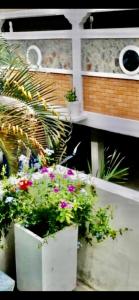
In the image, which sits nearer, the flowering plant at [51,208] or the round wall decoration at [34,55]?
the flowering plant at [51,208]

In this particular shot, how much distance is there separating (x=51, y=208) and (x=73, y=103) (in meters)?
5.65

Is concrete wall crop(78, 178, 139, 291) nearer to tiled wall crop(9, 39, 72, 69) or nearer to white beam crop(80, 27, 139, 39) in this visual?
white beam crop(80, 27, 139, 39)

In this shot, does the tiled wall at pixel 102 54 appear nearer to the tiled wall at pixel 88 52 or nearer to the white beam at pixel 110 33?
the tiled wall at pixel 88 52

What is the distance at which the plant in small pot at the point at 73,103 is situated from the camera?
857 cm

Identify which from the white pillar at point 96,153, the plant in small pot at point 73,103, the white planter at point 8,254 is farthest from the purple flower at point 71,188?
the white pillar at point 96,153

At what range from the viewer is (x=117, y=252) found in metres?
3.45

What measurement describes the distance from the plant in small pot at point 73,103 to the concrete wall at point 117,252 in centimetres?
505

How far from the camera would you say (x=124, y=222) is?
335 centimetres

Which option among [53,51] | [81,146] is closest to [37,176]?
[53,51]

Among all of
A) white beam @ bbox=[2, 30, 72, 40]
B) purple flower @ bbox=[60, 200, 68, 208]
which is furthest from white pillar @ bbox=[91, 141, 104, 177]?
purple flower @ bbox=[60, 200, 68, 208]

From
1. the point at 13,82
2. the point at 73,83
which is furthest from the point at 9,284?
the point at 73,83

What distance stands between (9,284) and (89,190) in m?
1.18

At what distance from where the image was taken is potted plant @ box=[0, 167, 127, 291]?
10.4 ft
